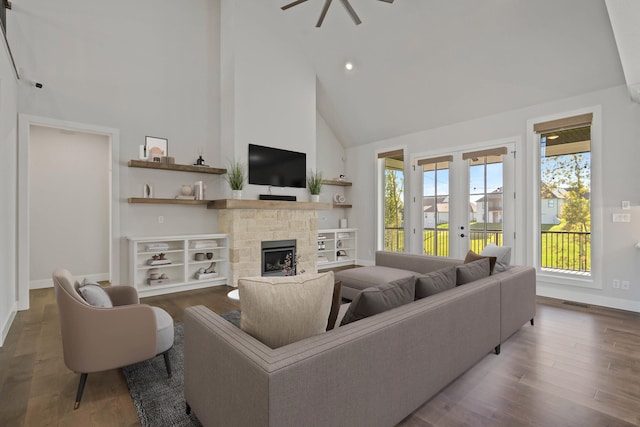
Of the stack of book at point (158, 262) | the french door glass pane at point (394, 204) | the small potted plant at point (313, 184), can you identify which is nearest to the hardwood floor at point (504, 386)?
the stack of book at point (158, 262)

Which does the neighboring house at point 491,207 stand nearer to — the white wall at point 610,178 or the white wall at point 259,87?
the white wall at point 610,178

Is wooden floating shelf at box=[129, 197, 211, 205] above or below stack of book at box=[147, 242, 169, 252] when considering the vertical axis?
above

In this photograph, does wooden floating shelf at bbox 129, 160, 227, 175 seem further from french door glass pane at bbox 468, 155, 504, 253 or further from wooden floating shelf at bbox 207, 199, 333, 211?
french door glass pane at bbox 468, 155, 504, 253

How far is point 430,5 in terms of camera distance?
4.19 m

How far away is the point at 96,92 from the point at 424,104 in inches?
201

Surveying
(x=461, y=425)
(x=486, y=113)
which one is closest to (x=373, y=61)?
(x=486, y=113)

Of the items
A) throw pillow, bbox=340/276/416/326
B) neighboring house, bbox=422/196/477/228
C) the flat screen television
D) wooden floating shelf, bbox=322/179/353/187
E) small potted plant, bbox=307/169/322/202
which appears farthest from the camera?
wooden floating shelf, bbox=322/179/353/187

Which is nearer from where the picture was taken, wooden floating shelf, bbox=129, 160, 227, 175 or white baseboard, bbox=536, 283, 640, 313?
Answer: white baseboard, bbox=536, 283, 640, 313

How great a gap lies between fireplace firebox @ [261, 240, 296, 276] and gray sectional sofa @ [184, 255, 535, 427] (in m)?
3.57

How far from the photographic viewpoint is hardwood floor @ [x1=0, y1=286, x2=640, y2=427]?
1808mm

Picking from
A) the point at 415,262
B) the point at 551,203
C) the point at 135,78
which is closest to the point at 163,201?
the point at 135,78

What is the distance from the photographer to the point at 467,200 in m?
5.36

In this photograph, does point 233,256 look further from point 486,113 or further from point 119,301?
point 486,113

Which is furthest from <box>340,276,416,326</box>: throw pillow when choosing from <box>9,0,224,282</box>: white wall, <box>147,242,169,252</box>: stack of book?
<box>9,0,224,282</box>: white wall
